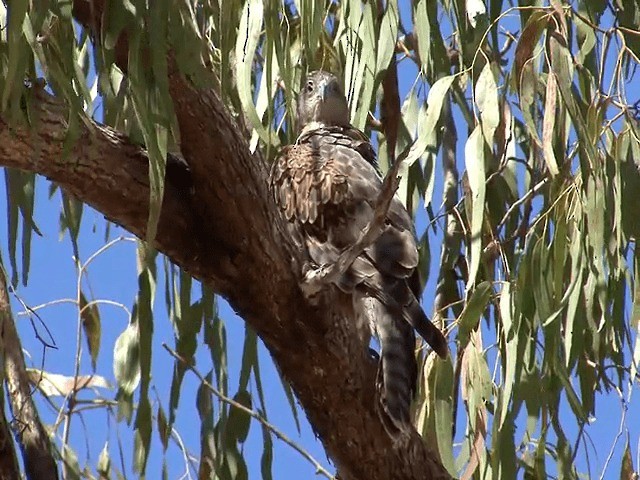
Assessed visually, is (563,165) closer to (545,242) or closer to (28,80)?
(545,242)

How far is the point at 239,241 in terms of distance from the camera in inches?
87.9

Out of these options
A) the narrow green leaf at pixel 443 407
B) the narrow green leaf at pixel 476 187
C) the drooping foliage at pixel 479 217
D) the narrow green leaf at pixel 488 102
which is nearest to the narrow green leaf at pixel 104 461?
the drooping foliage at pixel 479 217

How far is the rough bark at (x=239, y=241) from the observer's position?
210 cm

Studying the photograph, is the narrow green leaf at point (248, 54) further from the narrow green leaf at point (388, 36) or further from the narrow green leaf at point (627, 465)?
the narrow green leaf at point (627, 465)

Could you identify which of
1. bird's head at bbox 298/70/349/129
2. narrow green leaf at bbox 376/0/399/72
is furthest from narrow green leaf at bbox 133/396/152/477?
bird's head at bbox 298/70/349/129

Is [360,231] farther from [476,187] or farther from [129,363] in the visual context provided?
[129,363]

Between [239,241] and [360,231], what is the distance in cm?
61

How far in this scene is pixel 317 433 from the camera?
96.4 inches

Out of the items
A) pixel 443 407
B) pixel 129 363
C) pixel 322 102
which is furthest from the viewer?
pixel 322 102

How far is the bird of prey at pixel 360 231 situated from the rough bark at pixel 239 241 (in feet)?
0.23

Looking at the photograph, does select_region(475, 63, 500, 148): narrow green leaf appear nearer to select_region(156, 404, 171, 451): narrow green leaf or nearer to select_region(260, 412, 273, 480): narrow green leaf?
select_region(260, 412, 273, 480): narrow green leaf

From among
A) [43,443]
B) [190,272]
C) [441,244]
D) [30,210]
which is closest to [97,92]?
[30,210]

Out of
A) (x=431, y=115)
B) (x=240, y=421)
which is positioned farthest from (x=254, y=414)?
(x=431, y=115)

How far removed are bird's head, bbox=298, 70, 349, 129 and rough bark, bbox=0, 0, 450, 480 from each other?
3.39ft
